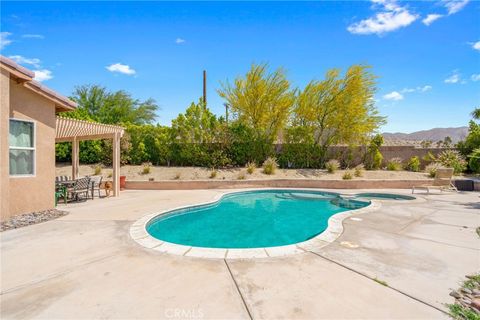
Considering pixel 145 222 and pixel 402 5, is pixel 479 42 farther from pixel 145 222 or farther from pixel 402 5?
pixel 145 222

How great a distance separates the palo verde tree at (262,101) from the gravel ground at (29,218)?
36.8 ft

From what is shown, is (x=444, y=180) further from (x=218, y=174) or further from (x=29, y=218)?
(x=29, y=218)

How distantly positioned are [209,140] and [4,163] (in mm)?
10202

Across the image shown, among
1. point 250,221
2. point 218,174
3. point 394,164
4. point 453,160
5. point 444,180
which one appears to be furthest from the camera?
point 394,164

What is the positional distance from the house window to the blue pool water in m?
3.87

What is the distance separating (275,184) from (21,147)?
1057 cm

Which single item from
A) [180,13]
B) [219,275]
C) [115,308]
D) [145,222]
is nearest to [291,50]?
[180,13]

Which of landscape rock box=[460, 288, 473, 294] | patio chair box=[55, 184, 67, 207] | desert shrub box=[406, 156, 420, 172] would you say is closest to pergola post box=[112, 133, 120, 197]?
patio chair box=[55, 184, 67, 207]

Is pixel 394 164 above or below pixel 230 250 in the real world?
above

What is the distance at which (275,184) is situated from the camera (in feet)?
42.5

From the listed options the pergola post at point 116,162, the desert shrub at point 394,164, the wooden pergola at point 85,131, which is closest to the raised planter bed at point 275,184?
the pergola post at point 116,162

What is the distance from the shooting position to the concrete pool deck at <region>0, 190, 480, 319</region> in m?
2.56

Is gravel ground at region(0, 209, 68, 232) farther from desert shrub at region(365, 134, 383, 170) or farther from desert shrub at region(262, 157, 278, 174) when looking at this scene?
desert shrub at region(365, 134, 383, 170)

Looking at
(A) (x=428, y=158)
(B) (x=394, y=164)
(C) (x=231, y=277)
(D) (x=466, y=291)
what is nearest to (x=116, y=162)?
(C) (x=231, y=277)
